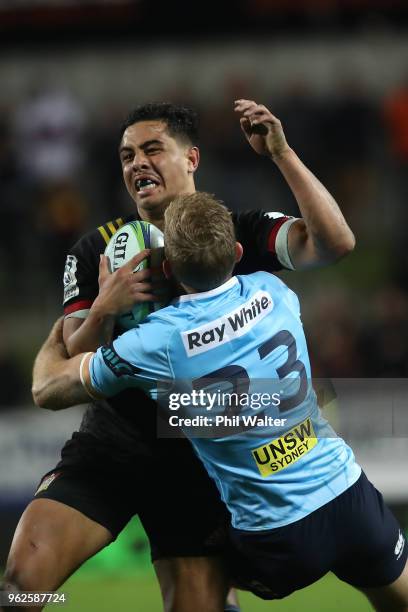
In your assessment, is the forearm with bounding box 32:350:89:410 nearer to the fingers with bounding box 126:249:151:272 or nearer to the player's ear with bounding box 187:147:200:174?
the fingers with bounding box 126:249:151:272

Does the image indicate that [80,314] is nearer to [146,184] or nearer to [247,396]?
[146,184]

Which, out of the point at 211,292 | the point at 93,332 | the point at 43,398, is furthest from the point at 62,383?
the point at 211,292

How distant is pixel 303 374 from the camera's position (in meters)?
4.03

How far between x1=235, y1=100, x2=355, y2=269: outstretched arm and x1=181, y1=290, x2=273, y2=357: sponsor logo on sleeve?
0.39 meters

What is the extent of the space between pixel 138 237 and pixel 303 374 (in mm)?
837

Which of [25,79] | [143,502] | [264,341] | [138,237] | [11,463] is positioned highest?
[25,79]

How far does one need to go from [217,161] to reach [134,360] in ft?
28.8

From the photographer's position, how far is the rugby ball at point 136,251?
13.9 feet

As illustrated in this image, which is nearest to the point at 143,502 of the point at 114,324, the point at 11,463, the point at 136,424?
the point at 136,424

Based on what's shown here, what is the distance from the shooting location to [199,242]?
151 inches

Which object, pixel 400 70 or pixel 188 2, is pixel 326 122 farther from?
pixel 188 2

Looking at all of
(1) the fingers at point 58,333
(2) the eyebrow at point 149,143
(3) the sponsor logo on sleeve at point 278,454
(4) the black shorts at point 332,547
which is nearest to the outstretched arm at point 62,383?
(1) the fingers at point 58,333

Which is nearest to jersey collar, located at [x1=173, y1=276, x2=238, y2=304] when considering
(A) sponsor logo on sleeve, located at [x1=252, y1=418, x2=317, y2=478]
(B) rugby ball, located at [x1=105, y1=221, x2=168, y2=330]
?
(B) rugby ball, located at [x1=105, y1=221, x2=168, y2=330]

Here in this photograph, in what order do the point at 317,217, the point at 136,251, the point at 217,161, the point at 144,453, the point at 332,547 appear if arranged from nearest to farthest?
the point at 332,547
the point at 317,217
the point at 136,251
the point at 144,453
the point at 217,161
